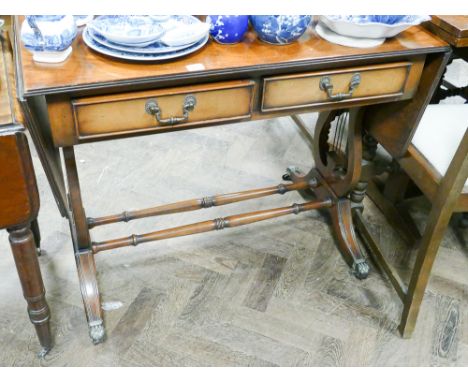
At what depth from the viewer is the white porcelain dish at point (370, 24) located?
3.84 feet

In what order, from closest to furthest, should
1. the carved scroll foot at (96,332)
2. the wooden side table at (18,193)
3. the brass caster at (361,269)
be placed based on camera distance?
the wooden side table at (18,193) → the carved scroll foot at (96,332) → the brass caster at (361,269)

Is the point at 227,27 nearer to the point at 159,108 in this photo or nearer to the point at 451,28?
the point at 159,108

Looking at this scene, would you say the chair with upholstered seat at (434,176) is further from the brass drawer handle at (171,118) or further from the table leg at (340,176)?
Result: the brass drawer handle at (171,118)

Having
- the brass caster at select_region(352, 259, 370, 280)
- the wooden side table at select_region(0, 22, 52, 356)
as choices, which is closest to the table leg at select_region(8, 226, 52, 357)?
the wooden side table at select_region(0, 22, 52, 356)

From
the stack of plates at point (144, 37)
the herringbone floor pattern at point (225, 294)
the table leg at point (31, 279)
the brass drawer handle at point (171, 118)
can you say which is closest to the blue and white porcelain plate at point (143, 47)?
the stack of plates at point (144, 37)

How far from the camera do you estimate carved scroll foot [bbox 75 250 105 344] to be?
145 cm

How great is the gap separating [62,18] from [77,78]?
5.8 inches

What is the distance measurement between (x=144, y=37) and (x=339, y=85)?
471 millimetres

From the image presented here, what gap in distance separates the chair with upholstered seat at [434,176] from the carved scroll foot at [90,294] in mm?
879

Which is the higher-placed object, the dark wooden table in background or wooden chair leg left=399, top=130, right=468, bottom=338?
the dark wooden table in background

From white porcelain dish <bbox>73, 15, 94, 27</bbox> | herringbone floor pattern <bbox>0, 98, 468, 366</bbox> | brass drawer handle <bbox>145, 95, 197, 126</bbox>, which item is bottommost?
herringbone floor pattern <bbox>0, 98, 468, 366</bbox>

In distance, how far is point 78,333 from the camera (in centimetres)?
150

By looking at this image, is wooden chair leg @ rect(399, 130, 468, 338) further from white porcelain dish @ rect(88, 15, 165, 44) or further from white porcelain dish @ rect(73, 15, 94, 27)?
white porcelain dish @ rect(73, 15, 94, 27)

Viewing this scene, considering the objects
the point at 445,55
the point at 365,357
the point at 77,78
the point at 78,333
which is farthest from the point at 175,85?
the point at 365,357
